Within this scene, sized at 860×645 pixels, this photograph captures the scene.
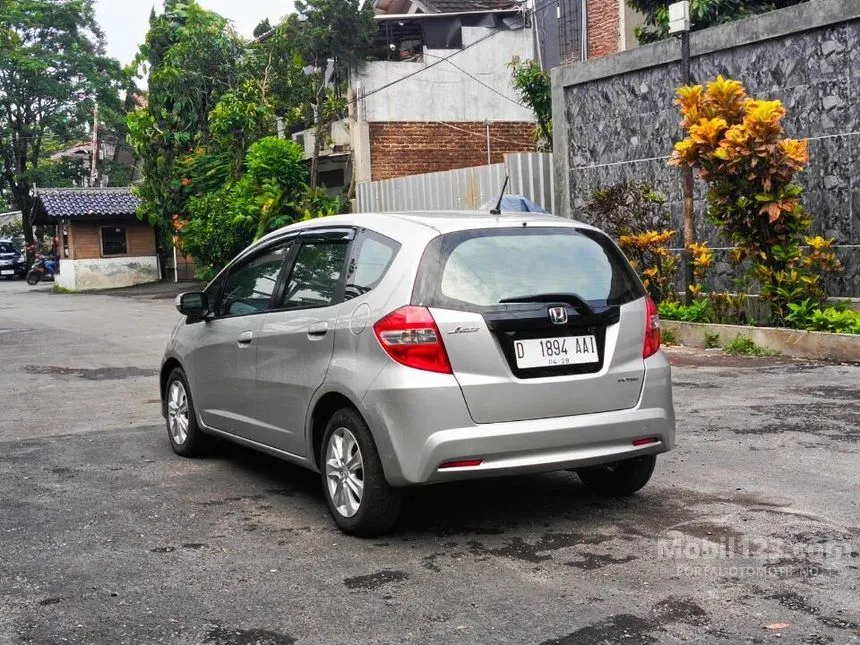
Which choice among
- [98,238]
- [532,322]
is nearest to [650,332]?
[532,322]

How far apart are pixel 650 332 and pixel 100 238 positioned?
37052 mm

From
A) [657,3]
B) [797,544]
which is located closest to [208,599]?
[797,544]

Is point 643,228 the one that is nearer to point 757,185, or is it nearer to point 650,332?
point 757,185

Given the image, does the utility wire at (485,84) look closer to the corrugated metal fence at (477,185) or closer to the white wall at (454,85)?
the white wall at (454,85)

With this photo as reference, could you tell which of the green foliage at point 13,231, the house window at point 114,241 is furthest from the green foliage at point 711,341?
the green foliage at point 13,231

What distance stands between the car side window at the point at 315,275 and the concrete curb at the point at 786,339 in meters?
7.16

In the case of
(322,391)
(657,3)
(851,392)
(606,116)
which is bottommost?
(851,392)

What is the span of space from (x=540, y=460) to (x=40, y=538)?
255 cm

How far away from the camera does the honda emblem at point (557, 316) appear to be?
545 centimetres

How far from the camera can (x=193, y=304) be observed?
287 inches

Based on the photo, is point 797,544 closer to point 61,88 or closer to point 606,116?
point 606,116

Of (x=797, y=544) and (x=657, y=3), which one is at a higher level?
(x=657, y=3)

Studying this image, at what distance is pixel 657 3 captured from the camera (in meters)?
21.4

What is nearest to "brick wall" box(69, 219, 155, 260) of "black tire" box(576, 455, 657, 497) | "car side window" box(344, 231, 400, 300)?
"car side window" box(344, 231, 400, 300)
